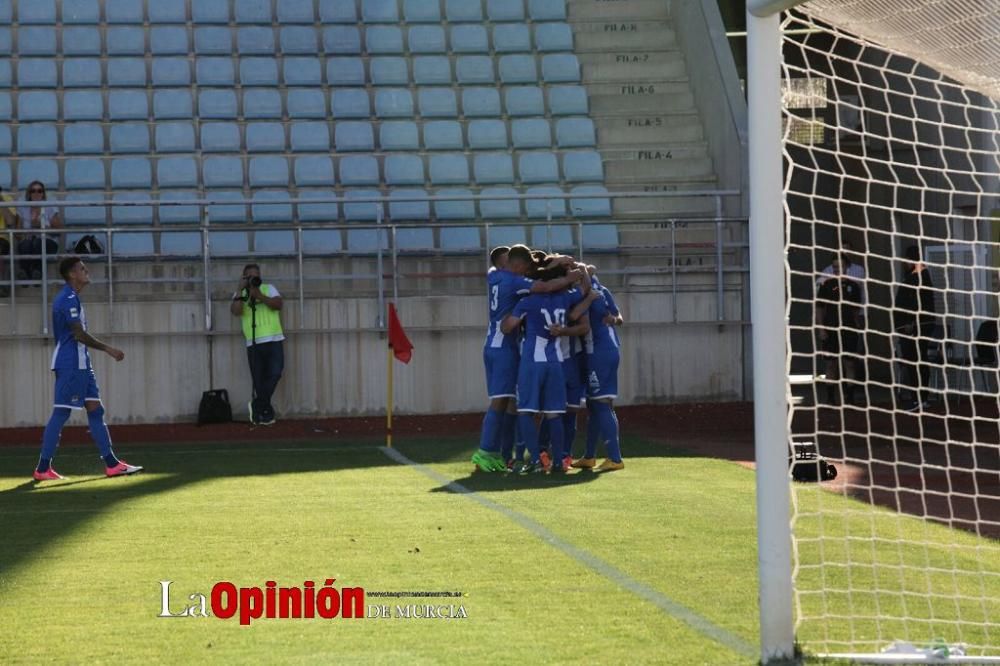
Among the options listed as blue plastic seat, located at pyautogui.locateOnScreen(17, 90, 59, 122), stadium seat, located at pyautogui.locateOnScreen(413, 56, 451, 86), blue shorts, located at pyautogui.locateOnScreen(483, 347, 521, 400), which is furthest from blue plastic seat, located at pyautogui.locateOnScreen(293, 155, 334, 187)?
blue shorts, located at pyautogui.locateOnScreen(483, 347, 521, 400)

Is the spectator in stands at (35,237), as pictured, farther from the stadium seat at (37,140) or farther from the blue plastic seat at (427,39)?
the blue plastic seat at (427,39)

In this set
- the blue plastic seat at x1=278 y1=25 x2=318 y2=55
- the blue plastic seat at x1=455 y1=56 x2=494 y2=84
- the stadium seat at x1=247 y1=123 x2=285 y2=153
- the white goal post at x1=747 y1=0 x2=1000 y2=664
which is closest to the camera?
the white goal post at x1=747 y1=0 x2=1000 y2=664

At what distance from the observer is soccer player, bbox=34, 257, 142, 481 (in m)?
12.7

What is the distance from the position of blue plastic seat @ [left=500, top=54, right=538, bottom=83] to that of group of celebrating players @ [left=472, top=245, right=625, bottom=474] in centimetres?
1014

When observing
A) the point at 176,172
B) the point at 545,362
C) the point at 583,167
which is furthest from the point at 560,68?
the point at 545,362

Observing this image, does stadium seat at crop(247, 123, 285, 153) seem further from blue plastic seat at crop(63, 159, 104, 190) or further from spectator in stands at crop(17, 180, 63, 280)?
spectator in stands at crop(17, 180, 63, 280)

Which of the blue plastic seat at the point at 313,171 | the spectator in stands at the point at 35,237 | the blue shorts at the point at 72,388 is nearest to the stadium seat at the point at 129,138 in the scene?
the spectator in stands at the point at 35,237

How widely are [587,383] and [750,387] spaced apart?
7.17 meters

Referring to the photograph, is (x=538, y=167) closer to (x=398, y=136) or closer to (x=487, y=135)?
(x=487, y=135)

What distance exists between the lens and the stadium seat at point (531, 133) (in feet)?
70.4

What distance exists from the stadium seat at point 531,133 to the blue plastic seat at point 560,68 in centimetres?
112

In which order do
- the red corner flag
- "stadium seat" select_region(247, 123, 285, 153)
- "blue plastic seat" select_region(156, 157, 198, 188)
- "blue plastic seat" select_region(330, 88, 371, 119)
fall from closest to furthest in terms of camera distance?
the red corner flag, "blue plastic seat" select_region(156, 157, 198, 188), "stadium seat" select_region(247, 123, 285, 153), "blue plastic seat" select_region(330, 88, 371, 119)

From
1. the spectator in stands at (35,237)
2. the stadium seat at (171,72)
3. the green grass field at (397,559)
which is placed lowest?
the green grass field at (397,559)

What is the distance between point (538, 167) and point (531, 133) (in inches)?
31.8
